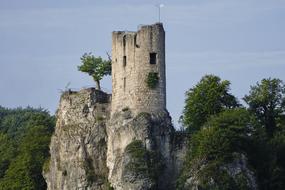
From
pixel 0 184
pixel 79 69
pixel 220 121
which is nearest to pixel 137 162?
pixel 220 121

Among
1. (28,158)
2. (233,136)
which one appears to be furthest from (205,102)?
(28,158)

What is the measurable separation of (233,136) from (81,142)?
39.6ft

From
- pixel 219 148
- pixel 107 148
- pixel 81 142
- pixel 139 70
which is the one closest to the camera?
pixel 219 148

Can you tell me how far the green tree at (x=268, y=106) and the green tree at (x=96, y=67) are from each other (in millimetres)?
11909

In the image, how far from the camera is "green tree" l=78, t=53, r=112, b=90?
3644 inches

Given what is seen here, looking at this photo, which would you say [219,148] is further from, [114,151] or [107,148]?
[107,148]

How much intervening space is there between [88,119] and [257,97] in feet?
48.8

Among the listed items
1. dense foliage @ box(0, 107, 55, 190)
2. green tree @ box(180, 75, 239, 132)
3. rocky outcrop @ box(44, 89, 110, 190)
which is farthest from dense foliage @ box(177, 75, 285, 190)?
dense foliage @ box(0, 107, 55, 190)

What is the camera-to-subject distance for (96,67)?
306 feet

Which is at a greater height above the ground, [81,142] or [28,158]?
[28,158]

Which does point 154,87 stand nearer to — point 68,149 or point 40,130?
point 68,149

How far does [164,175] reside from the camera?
81.8 metres

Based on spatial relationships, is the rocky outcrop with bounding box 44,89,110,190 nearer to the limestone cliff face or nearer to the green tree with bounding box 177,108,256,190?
the limestone cliff face

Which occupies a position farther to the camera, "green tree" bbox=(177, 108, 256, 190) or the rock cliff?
the rock cliff
